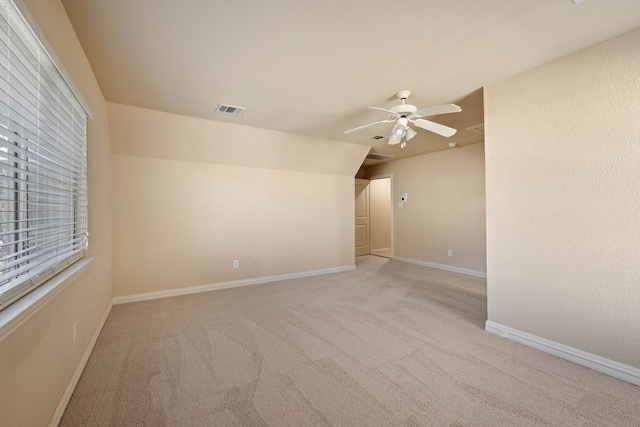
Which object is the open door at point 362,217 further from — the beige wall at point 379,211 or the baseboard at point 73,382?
the baseboard at point 73,382

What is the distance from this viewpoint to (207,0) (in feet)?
5.53

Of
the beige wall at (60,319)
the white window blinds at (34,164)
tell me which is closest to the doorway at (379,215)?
the beige wall at (60,319)

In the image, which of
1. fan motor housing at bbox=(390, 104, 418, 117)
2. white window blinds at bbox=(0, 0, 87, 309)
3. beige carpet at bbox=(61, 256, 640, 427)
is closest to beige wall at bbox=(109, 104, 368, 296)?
beige carpet at bbox=(61, 256, 640, 427)

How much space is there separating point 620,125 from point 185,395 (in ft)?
12.0

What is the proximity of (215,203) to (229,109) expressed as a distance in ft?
5.18

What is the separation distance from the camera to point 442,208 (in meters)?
5.82

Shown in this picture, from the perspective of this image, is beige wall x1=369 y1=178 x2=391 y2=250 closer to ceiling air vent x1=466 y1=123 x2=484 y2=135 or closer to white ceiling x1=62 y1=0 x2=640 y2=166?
ceiling air vent x1=466 y1=123 x2=484 y2=135

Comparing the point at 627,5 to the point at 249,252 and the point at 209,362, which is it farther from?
the point at 249,252

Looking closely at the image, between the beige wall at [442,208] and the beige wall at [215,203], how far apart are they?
1.67m

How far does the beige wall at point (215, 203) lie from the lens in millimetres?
3740

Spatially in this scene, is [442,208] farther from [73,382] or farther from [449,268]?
[73,382]

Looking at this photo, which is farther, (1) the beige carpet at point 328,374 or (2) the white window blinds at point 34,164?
(1) the beige carpet at point 328,374

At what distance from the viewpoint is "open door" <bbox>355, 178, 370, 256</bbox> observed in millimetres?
7449

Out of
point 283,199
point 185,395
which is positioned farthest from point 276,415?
point 283,199
